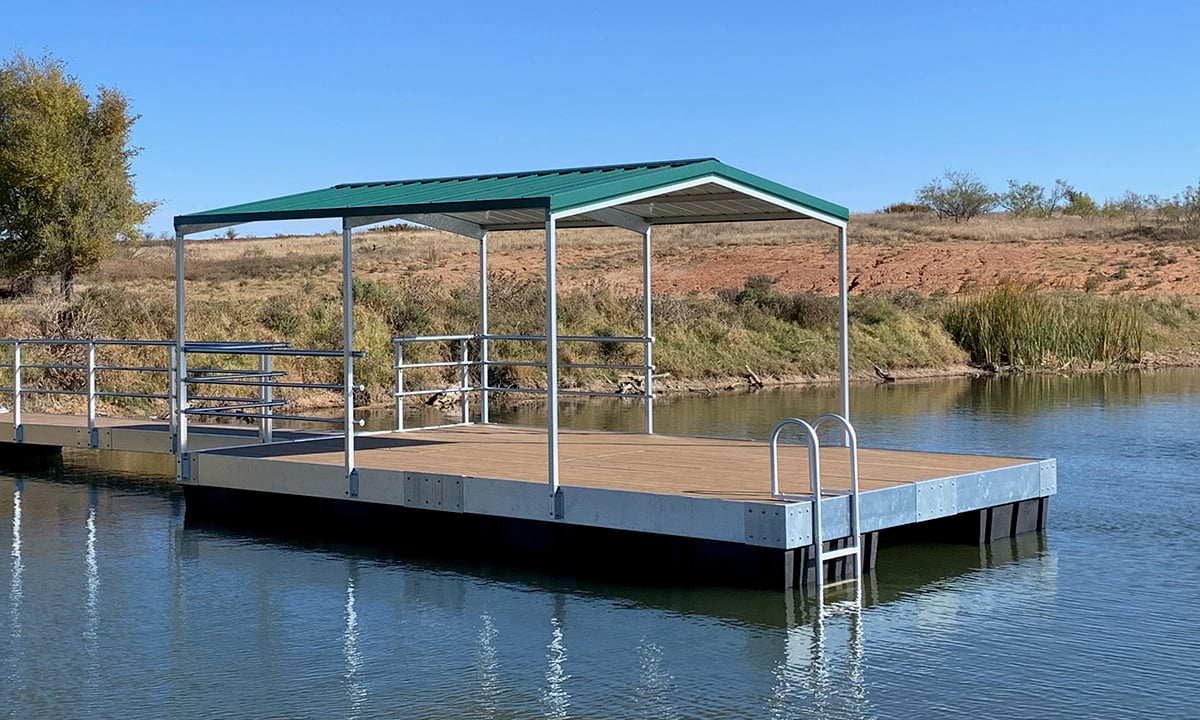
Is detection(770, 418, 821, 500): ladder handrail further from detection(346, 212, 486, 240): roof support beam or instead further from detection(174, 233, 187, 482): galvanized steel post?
detection(174, 233, 187, 482): galvanized steel post

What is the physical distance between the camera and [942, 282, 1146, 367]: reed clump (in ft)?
115

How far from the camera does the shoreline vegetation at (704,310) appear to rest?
28.3 meters

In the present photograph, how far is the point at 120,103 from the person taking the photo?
34688mm

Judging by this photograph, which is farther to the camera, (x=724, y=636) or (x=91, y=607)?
(x=91, y=607)

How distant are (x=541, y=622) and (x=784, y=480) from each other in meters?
2.60

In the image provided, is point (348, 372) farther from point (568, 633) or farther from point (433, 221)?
point (568, 633)

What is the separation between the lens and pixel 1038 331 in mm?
34938

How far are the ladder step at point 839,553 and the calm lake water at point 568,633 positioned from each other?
37 centimetres

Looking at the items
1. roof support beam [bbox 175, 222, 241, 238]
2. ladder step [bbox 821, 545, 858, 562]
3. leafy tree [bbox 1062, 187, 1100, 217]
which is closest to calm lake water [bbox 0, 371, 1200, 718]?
ladder step [bbox 821, 545, 858, 562]

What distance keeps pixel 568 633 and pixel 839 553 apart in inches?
82.0

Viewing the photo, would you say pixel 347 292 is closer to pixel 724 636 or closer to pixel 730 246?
pixel 724 636

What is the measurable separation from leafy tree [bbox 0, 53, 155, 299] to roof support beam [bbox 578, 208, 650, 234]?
2088 centimetres

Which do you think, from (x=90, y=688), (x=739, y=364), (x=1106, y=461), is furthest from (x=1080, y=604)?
(x=739, y=364)

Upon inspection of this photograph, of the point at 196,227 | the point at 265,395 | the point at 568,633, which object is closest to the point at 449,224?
the point at 196,227
